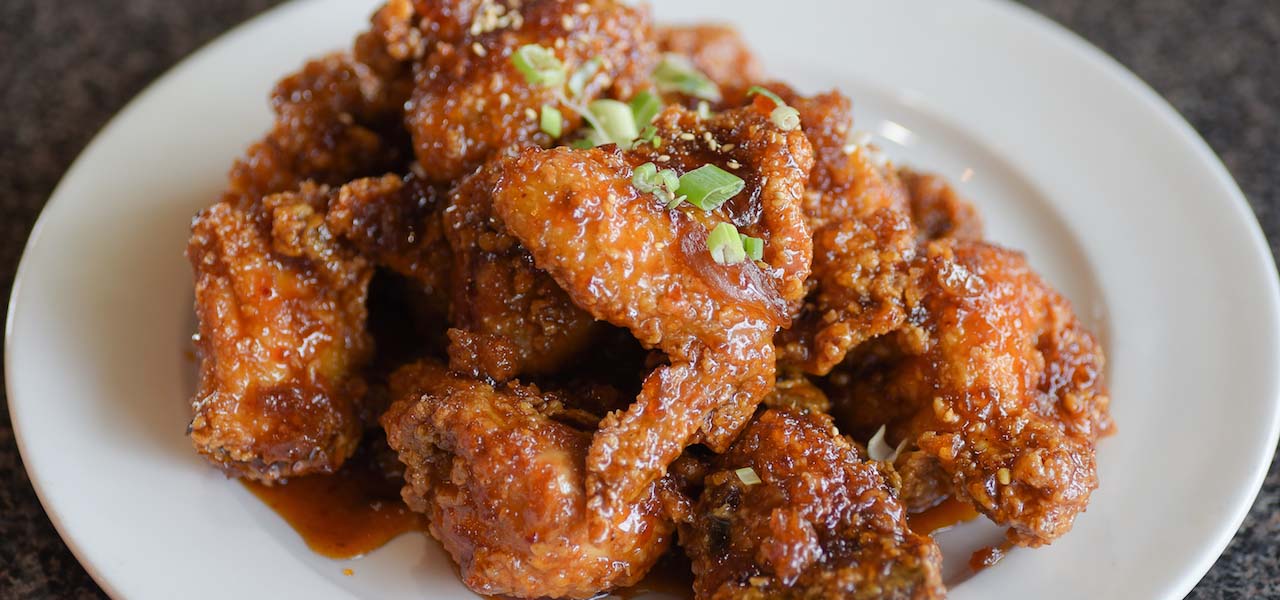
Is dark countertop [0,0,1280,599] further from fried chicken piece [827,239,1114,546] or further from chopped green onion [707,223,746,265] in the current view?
chopped green onion [707,223,746,265]

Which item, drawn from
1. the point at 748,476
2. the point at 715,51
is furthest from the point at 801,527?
the point at 715,51

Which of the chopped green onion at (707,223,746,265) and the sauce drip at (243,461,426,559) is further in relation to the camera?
the sauce drip at (243,461,426,559)

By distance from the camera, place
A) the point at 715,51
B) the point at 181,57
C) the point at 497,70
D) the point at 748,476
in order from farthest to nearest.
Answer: the point at 181,57 → the point at 715,51 → the point at 497,70 → the point at 748,476

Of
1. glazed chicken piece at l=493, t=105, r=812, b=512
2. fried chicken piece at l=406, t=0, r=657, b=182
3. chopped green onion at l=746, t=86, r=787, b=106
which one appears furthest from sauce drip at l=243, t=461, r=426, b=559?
chopped green onion at l=746, t=86, r=787, b=106

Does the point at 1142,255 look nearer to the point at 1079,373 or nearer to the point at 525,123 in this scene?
the point at 1079,373

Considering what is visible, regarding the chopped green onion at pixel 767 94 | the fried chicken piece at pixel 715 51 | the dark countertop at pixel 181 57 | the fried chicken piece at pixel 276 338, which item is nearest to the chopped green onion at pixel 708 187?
the chopped green onion at pixel 767 94

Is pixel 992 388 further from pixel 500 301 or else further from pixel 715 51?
pixel 715 51
